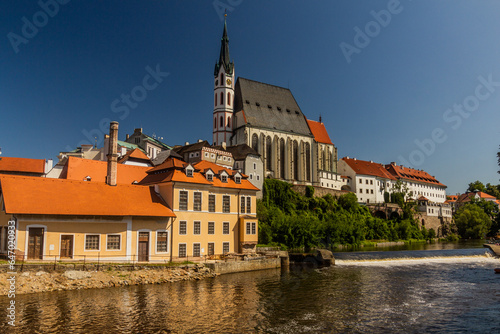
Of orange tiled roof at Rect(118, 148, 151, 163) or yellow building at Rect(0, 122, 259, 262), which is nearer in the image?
yellow building at Rect(0, 122, 259, 262)

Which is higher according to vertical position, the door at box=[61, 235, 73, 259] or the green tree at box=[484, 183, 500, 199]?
the green tree at box=[484, 183, 500, 199]

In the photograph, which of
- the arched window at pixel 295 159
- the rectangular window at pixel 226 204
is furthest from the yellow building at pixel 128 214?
the arched window at pixel 295 159

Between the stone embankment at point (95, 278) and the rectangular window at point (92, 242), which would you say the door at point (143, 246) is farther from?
the rectangular window at point (92, 242)

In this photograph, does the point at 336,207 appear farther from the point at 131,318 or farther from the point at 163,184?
the point at 131,318

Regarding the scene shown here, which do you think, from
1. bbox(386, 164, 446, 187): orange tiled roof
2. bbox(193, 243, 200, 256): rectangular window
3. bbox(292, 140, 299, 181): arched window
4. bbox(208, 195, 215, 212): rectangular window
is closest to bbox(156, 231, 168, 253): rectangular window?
bbox(193, 243, 200, 256): rectangular window

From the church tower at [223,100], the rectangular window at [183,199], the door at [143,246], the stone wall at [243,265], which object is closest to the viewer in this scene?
the door at [143,246]

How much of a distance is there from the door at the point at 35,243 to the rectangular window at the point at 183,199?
1275 centimetres

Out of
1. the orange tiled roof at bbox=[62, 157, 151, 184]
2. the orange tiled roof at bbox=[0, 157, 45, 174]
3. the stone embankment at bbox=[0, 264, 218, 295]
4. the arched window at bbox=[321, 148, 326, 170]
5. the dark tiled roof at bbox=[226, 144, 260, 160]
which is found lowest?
the stone embankment at bbox=[0, 264, 218, 295]

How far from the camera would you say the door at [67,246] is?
3438 centimetres

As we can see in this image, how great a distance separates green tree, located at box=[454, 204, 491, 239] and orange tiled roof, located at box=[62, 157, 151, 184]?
9300 centimetres

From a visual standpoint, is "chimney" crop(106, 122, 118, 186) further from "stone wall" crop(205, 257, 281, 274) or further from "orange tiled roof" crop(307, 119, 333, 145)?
"orange tiled roof" crop(307, 119, 333, 145)

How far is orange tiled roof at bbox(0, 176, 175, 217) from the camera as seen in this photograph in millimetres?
33594

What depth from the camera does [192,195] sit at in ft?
140

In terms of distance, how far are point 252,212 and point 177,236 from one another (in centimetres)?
1092
